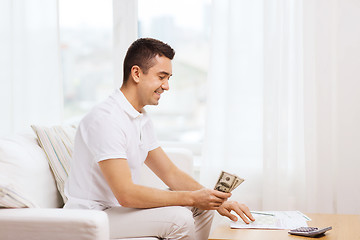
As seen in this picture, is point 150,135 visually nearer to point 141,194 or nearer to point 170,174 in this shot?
point 170,174

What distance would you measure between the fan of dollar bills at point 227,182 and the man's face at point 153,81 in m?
0.50

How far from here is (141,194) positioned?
6.95 feet

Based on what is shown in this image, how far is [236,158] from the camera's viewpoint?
132 inches

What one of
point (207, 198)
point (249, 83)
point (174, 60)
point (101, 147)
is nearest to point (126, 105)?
point (101, 147)

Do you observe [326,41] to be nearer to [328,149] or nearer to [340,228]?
[328,149]

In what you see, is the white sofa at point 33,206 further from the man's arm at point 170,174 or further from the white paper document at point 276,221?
the white paper document at point 276,221

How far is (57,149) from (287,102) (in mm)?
1494

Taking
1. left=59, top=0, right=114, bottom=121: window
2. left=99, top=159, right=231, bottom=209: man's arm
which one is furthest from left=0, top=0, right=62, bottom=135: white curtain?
left=99, top=159, right=231, bottom=209: man's arm

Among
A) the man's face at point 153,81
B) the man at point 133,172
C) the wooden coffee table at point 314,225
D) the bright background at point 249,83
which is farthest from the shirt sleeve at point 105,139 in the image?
the bright background at point 249,83

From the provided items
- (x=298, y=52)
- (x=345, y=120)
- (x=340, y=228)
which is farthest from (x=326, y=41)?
(x=340, y=228)

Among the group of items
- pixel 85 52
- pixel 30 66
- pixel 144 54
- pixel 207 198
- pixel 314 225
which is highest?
pixel 85 52

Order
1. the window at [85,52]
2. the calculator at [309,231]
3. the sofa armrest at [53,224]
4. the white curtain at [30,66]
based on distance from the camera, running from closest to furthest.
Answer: the sofa armrest at [53,224] → the calculator at [309,231] → the white curtain at [30,66] → the window at [85,52]

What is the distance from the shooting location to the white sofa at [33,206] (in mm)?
1827

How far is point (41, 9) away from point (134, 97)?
64.1 inches
